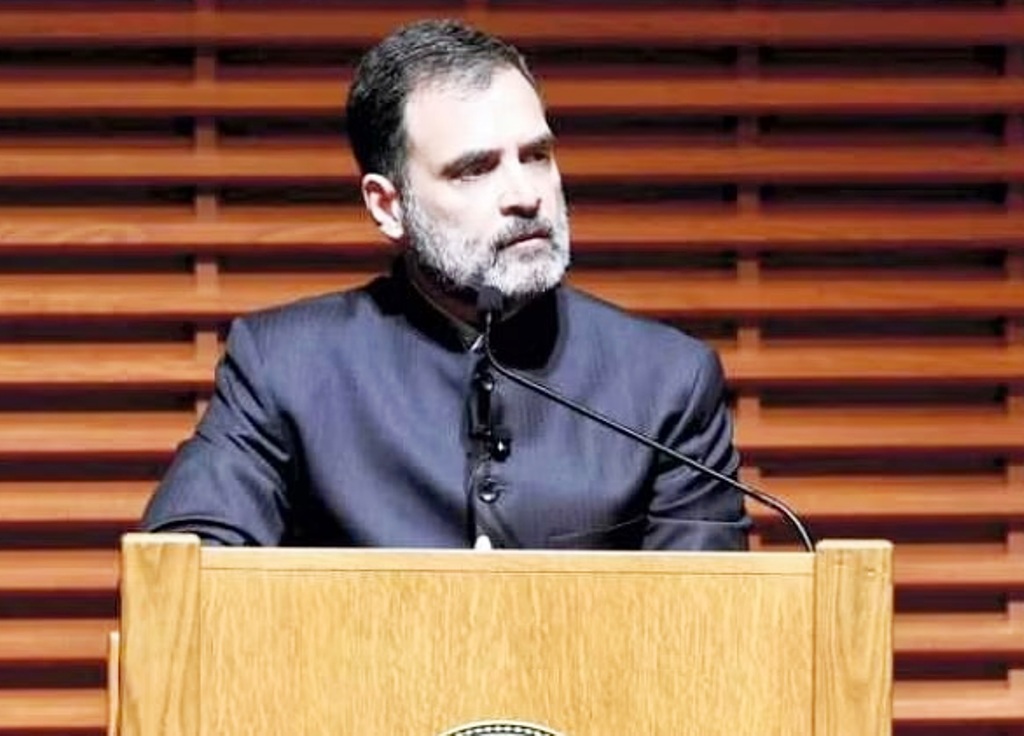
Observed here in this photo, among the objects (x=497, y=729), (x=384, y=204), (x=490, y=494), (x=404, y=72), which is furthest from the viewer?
(x=384, y=204)

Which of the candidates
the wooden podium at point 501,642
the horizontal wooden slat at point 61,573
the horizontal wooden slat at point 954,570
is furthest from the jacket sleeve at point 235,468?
the horizontal wooden slat at point 954,570

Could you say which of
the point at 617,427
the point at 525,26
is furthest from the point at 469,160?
the point at 525,26

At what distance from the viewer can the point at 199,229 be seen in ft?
11.9

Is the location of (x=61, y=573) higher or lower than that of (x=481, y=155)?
lower

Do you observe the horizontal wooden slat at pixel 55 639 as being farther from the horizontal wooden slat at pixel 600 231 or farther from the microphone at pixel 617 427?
the microphone at pixel 617 427

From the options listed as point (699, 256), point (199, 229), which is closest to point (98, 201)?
point (199, 229)

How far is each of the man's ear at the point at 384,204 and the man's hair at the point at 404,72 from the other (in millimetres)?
12

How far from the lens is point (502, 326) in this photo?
2.61 meters

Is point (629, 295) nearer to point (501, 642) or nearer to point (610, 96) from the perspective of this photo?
point (610, 96)

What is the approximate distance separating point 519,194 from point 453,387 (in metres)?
0.25

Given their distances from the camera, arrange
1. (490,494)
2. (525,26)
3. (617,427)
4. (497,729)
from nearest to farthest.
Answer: (497,729), (617,427), (490,494), (525,26)

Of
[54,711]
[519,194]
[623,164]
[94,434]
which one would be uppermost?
[623,164]

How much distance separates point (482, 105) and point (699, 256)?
1.26 meters

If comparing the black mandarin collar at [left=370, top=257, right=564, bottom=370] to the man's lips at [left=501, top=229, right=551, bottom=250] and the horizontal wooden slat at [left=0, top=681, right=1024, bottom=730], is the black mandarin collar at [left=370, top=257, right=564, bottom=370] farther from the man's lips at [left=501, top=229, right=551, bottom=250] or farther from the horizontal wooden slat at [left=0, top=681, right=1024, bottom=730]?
the horizontal wooden slat at [left=0, top=681, right=1024, bottom=730]
